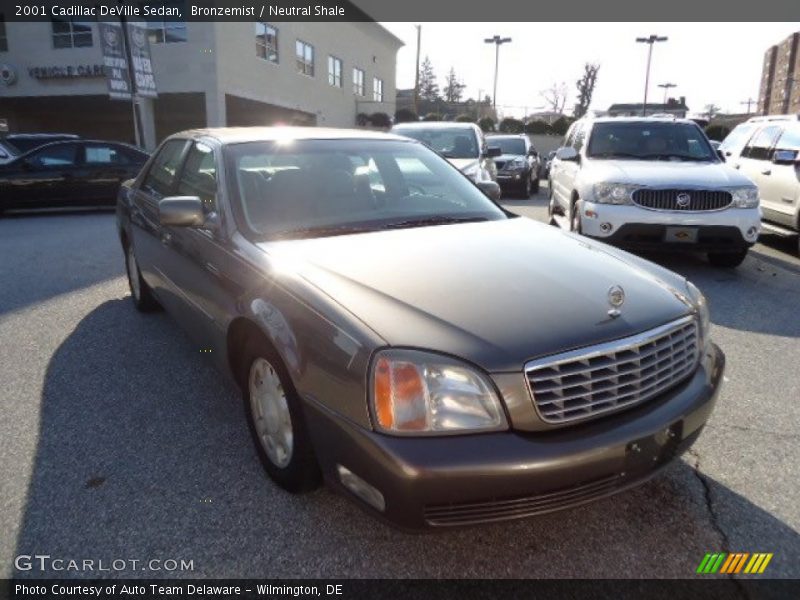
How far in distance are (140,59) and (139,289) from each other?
15033mm

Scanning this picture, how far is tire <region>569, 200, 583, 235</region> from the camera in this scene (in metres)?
6.73

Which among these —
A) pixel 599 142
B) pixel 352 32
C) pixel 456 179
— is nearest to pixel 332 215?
pixel 456 179

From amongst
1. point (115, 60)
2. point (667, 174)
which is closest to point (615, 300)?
point (667, 174)

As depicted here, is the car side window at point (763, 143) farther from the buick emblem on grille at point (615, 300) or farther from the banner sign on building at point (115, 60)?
the banner sign on building at point (115, 60)

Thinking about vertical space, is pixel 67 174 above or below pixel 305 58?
below

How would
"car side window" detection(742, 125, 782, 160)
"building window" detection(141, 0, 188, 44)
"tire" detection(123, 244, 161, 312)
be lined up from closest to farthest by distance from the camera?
"tire" detection(123, 244, 161, 312), "car side window" detection(742, 125, 782, 160), "building window" detection(141, 0, 188, 44)

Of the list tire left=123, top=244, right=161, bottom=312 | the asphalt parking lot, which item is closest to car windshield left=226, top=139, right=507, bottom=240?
the asphalt parking lot

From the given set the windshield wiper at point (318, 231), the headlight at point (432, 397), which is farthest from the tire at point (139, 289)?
the headlight at point (432, 397)

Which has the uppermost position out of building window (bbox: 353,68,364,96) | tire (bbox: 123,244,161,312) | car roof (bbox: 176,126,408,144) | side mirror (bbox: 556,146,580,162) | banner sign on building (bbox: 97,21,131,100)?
building window (bbox: 353,68,364,96)

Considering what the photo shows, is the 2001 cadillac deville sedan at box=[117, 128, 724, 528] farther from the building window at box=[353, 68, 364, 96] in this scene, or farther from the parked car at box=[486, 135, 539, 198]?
the building window at box=[353, 68, 364, 96]

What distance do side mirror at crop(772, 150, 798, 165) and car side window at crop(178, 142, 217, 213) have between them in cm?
716

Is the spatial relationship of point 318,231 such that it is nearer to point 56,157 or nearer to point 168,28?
point 56,157

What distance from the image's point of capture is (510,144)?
16500 mm

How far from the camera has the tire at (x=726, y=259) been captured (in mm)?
6659
